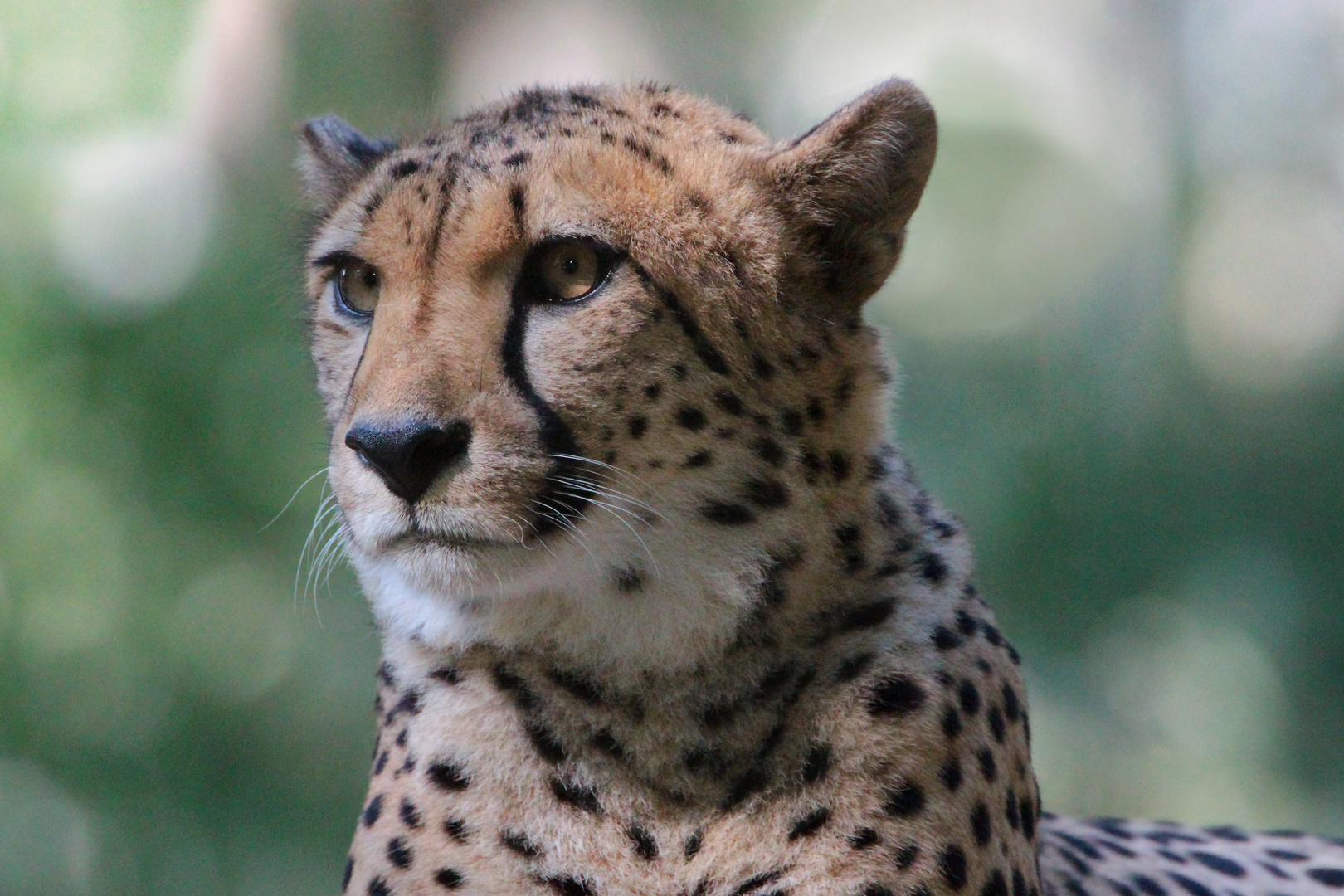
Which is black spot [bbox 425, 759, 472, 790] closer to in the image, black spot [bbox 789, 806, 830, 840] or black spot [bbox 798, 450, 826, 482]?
black spot [bbox 789, 806, 830, 840]

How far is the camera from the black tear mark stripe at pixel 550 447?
4.19ft

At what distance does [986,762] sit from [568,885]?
0.45m

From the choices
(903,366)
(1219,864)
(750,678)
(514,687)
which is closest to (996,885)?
(750,678)

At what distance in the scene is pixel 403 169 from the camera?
4.96 feet

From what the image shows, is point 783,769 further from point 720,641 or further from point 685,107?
point 685,107

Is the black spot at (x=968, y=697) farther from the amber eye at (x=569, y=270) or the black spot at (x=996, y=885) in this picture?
the amber eye at (x=569, y=270)

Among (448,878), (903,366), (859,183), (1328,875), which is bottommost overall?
(448,878)

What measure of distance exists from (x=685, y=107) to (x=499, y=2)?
1.84 metres

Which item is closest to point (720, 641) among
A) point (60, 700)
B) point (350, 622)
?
point (350, 622)

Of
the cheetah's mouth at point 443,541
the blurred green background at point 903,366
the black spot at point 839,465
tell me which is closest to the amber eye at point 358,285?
the cheetah's mouth at point 443,541

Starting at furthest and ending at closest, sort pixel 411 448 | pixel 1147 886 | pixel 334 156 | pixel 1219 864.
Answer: pixel 1219 864, pixel 1147 886, pixel 334 156, pixel 411 448

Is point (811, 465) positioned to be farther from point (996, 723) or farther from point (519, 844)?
point (519, 844)

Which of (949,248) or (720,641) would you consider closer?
(720,641)

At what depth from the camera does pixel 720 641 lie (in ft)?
4.58
